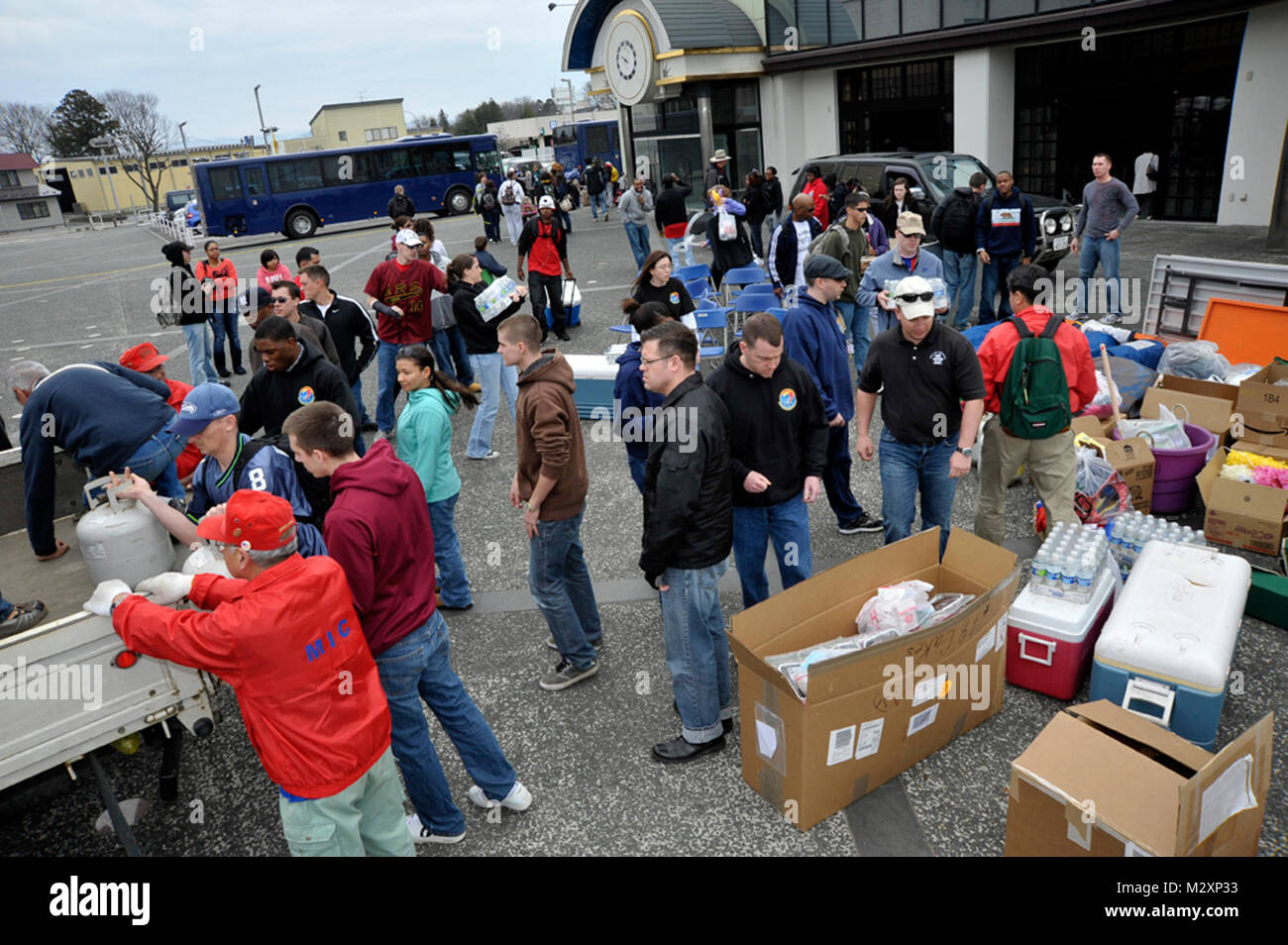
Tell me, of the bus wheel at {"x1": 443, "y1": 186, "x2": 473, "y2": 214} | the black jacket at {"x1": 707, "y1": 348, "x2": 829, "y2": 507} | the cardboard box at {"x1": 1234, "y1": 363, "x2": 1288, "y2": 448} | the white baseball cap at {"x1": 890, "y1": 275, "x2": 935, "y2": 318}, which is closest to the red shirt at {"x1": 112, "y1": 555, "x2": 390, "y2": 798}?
the black jacket at {"x1": 707, "y1": 348, "x2": 829, "y2": 507}

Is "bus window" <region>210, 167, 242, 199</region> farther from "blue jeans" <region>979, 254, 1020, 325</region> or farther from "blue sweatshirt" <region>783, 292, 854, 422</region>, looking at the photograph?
"blue sweatshirt" <region>783, 292, 854, 422</region>

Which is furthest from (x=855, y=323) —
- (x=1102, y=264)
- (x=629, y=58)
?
(x=629, y=58)

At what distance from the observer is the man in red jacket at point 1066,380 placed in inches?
189

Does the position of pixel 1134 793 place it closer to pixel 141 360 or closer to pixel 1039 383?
pixel 1039 383

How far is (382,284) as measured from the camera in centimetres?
777

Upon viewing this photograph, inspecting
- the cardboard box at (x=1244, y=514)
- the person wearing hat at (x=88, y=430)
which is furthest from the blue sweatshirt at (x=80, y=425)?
the cardboard box at (x=1244, y=514)

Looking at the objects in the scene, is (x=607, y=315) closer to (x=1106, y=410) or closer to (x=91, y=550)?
(x=1106, y=410)

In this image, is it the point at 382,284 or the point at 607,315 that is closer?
the point at 382,284

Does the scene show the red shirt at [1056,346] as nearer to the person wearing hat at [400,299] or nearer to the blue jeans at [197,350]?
the person wearing hat at [400,299]

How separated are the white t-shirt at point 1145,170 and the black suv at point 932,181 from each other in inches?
191

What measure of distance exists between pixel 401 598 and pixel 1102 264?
9992 mm

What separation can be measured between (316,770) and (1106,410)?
5.93 meters

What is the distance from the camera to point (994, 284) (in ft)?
32.7
